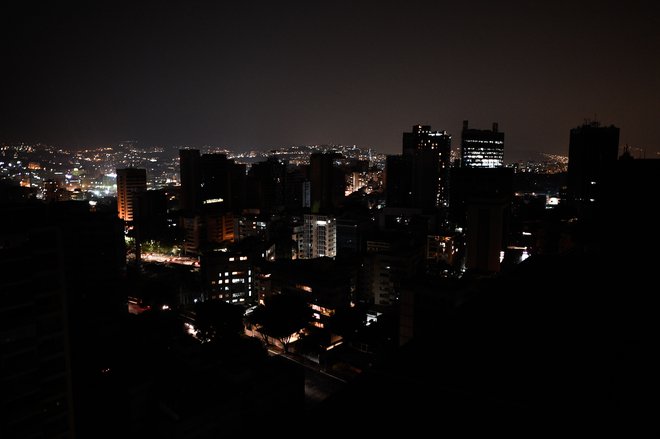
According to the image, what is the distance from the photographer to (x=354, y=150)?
195 feet

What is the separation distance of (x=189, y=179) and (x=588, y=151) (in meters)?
20.3

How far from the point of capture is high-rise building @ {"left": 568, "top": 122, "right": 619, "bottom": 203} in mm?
22953

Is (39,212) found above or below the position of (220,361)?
above

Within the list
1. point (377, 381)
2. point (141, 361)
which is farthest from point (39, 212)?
point (377, 381)

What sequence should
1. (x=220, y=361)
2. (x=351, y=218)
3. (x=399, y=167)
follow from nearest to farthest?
(x=220, y=361), (x=351, y=218), (x=399, y=167)

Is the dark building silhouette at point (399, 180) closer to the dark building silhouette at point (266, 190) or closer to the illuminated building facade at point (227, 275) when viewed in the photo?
the dark building silhouette at point (266, 190)

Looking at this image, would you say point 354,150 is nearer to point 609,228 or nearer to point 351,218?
point 351,218

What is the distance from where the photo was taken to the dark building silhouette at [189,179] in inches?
1009

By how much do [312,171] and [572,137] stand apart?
42.9 ft

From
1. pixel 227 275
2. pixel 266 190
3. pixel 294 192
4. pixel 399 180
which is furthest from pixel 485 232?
pixel 294 192

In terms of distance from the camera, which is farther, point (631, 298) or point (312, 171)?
point (312, 171)

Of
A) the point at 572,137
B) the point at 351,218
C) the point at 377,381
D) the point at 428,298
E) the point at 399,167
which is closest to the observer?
the point at 377,381

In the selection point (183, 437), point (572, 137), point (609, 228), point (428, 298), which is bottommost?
point (183, 437)

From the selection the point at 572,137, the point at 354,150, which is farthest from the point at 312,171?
the point at 354,150
